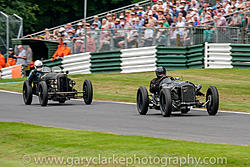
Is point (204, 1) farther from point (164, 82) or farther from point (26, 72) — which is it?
point (164, 82)

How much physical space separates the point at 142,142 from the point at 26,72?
19.6 metres

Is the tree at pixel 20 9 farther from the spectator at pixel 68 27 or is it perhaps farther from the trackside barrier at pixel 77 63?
the trackside barrier at pixel 77 63

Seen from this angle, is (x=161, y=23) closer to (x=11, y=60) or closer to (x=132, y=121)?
(x=11, y=60)

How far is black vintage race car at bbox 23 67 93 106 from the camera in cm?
1638

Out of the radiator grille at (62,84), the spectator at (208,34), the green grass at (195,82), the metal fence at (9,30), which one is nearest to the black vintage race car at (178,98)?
the green grass at (195,82)

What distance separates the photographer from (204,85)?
2069 cm

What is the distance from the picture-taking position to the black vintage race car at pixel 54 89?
1638 cm

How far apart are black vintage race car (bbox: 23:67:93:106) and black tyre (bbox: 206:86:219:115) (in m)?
3.85

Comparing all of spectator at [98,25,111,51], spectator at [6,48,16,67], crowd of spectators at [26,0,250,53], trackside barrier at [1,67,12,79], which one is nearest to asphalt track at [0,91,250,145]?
crowd of spectators at [26,0,250,53]

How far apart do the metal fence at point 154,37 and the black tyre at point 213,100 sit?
10.9 metres

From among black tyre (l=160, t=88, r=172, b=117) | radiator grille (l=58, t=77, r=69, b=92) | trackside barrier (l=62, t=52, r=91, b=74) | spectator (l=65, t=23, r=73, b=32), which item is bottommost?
black tyre (l=160, t=88, r=172, b=117)

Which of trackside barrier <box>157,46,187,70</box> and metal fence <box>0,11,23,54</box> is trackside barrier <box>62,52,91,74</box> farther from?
metal fence <box>0,11,23,54</box>

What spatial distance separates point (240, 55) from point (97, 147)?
17.0 metres

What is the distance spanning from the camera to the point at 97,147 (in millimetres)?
8383
